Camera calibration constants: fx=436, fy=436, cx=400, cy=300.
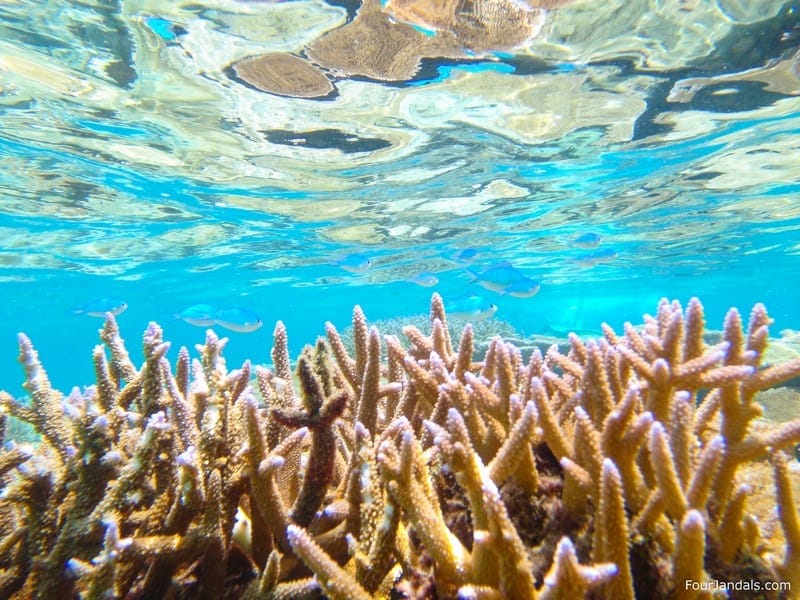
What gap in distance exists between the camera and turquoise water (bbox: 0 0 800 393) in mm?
7668

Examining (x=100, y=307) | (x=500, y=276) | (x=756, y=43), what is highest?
(x=756, y=43)

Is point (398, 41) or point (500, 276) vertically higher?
point (398, 41)

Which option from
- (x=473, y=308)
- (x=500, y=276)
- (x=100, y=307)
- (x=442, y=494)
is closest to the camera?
(x=442, y=494)

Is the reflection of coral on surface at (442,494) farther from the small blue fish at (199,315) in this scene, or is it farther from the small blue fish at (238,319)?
the small blue fish at (199,315)

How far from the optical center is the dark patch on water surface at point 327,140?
37.3ft

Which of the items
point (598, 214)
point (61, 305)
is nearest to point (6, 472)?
point (598, 214)

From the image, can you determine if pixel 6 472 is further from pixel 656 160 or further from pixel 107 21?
pixel 656 160

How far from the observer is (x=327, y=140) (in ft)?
38.8

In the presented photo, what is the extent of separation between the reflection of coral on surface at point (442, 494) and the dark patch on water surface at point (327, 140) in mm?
10042

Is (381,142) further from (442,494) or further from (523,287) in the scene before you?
(442,494)

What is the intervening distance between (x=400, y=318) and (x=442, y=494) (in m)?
17.0

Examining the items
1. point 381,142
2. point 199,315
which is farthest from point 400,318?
point 199,315

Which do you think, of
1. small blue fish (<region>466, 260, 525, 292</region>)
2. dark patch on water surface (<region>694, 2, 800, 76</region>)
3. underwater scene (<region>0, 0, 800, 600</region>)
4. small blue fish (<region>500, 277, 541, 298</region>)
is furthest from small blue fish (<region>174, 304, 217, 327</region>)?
dark patch on water surface (<region>694, 2, 800, 76</region>)

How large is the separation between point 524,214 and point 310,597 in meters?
18.8
